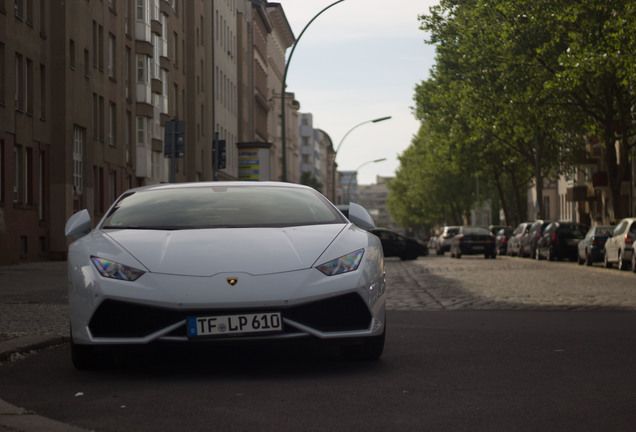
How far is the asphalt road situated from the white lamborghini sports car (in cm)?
30

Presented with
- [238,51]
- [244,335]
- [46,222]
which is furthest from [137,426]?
[238,51]

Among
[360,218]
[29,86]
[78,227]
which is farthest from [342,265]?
[29,86]

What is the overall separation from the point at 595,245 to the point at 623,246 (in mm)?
4563

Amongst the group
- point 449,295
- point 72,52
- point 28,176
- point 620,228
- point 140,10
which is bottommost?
point 449,295

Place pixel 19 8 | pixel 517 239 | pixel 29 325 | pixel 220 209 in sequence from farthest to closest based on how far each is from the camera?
1. pixel 517 239
2. pixel 19 8
3. pixel 29 325
4. pixel 220 209

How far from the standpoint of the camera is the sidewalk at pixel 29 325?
5621mm

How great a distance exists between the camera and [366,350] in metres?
7.88

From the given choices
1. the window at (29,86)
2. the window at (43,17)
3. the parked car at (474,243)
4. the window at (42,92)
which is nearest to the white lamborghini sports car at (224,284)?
the window at (29,86)

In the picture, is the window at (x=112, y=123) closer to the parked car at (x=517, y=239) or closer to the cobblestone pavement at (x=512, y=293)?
the parked car at (x=517, y=239)

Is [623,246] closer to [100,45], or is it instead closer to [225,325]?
[100,45]

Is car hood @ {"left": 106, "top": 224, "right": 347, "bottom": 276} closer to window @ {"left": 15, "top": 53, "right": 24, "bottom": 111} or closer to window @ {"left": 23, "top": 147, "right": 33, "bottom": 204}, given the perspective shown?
window @ {"left": 15, "top": 53, "right": 24, "bottom": 111}

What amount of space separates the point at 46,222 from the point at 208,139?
3103cm

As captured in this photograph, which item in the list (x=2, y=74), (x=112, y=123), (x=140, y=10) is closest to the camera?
(x=2, y=74)

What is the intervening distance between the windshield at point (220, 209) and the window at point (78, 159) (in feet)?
102
